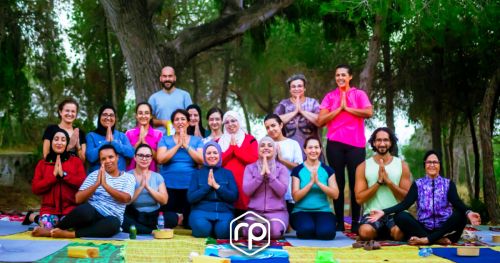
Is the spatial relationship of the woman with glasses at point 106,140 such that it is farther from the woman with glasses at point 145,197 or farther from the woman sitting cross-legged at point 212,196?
the woman sitting cross-legged at point 212,196

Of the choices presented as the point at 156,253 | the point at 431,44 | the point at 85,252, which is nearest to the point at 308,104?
the point at 156,253

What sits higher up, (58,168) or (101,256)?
(58,168)

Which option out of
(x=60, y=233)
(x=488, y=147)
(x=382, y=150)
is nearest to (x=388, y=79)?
(x=488, y=147)

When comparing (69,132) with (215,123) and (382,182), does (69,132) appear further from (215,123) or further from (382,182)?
(382,182)

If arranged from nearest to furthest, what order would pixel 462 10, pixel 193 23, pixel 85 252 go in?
pixel 85 252 < pixel 462 10 < pixel 193 23

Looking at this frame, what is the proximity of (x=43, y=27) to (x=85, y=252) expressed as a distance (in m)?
8.98

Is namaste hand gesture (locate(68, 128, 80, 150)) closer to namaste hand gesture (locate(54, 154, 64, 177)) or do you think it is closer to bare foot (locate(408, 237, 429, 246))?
namaste hand gesture (locate(54, 154, 64, 177))

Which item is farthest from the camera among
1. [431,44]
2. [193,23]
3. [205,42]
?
[193,23]

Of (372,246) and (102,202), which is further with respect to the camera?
(102,202)

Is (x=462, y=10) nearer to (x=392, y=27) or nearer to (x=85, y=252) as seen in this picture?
(x=392, y=27)

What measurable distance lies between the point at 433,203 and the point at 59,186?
346 cm

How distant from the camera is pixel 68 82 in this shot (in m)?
16.6

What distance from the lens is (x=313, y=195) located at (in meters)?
6.91

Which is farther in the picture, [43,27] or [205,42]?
[43,27]
